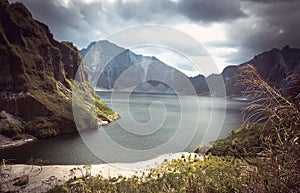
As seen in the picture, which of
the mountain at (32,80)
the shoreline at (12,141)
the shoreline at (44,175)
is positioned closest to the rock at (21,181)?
the shoreline at (44,175)

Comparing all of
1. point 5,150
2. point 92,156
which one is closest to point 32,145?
point 5,150

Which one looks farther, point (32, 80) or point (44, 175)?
point (32, 80)

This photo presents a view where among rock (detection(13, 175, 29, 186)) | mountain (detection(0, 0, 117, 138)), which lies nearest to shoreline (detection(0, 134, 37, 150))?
mountain (detection(0, 0, 117, 138))

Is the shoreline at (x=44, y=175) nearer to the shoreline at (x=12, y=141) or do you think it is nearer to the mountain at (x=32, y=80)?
the shoreline at (x=12, y=141)

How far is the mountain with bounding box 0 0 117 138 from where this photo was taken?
4072 centimetres

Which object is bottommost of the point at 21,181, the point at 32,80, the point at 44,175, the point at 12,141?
the point at 12,141

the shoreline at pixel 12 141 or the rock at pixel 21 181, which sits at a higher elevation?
the rock at pixel 21 181

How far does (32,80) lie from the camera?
163ft

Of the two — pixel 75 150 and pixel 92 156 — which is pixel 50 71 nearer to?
pixel 75 150

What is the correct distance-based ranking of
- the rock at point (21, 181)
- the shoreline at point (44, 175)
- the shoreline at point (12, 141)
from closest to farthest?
the shoreline at point (44, 175), the rock at point (21, 181), the shoreline at point (12, 141)

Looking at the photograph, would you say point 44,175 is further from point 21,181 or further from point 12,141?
point 12,141

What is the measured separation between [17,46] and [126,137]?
36.9m

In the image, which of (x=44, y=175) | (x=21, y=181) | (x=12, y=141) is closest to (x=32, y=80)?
(x=12, y=141)

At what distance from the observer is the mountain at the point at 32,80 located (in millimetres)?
40719
